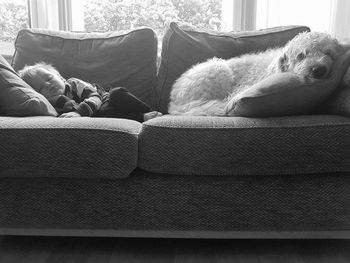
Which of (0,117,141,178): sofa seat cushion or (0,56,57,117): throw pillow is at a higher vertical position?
(0,56,57,117): throw pillow

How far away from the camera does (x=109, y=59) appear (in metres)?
2.26

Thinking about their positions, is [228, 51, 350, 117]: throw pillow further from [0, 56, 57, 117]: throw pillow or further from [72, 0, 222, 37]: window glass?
[72, 0, 222, 37]: window glass

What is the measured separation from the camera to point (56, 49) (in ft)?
7.53

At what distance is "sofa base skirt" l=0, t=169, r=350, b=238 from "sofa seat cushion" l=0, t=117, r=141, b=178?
69 millimetres

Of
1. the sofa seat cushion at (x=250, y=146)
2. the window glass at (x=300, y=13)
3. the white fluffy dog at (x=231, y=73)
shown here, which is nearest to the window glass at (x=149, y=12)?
the window glass at (x=300, y=13)

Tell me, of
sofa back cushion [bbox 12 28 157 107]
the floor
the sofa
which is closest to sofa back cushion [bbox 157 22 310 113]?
sofa back cushion [bbox 12 28 157 107]

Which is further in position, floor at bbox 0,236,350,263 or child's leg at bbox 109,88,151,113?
child's leg at bbox 109,88,151,113

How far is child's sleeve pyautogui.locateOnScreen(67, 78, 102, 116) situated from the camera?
1.88 meters

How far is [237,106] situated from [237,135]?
17 cm

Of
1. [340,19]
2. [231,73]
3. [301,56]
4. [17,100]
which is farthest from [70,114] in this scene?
[340,19]

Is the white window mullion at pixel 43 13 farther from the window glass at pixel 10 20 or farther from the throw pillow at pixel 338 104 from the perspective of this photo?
the throw pillow at pixel 338 104

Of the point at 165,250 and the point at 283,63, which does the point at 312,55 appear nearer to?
the point at 283,63

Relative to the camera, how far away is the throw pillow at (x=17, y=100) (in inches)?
66.9

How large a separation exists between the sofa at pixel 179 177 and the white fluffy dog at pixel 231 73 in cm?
30
